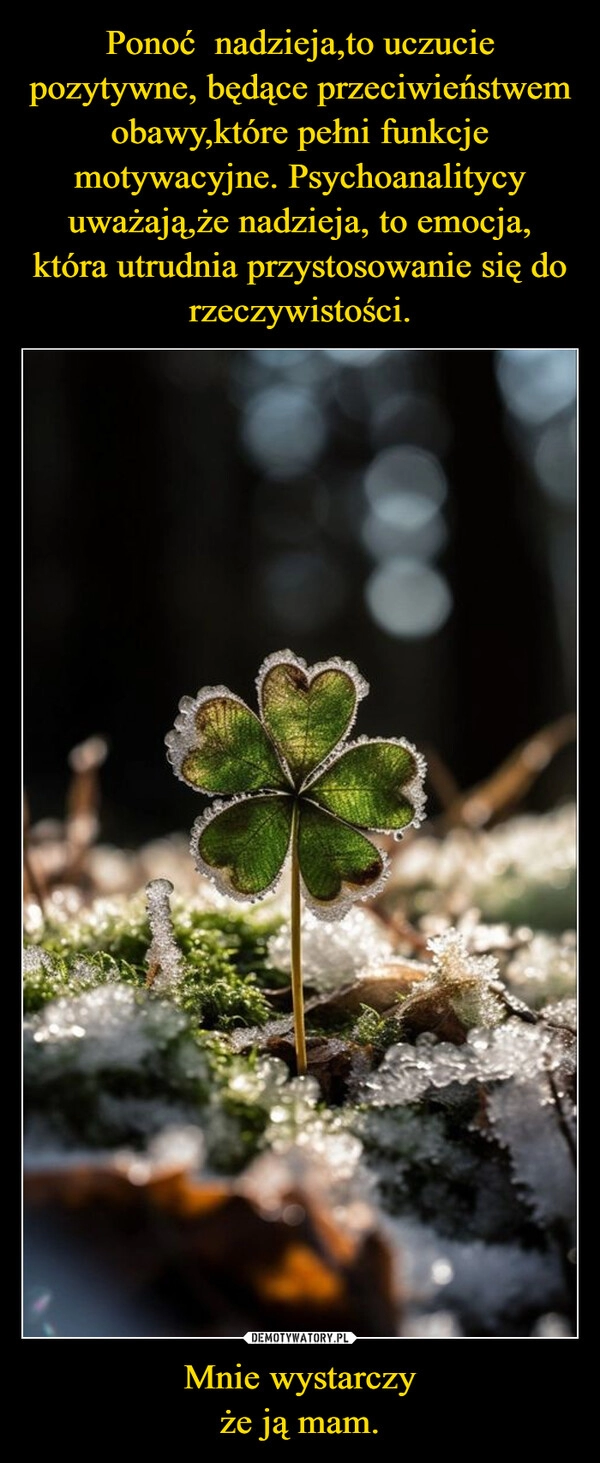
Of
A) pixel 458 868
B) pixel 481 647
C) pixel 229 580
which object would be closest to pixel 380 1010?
pixel 458 868

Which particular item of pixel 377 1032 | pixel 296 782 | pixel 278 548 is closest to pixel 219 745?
pixel 296 782

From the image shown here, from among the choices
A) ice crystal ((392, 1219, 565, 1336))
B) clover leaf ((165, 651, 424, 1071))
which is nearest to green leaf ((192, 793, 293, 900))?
clover leaf ((165, 651, 424, 1071))

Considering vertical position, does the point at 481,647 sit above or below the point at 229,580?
below

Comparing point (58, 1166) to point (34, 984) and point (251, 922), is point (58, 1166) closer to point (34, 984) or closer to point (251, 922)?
point (34, 984)

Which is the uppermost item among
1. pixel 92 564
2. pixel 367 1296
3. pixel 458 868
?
pixel 92 564

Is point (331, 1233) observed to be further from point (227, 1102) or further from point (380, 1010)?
point (380, 1010)

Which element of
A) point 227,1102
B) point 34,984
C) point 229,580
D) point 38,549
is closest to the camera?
point 227,1102

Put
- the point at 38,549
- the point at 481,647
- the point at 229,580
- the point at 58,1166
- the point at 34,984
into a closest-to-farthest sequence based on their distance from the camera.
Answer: the point at 58,1166 → the point at 34,984 → the point at 481,647 → the point at 38,549 → the point at 229,580

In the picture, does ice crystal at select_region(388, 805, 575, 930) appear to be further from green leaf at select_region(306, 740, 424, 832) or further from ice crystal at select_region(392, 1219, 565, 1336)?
ice crystal at select_region(392, 1219, 565, 1336)

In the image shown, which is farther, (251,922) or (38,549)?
(38,549)
